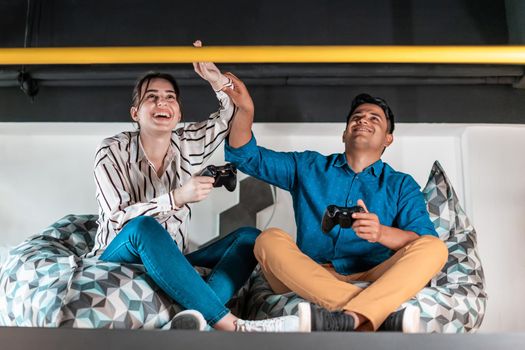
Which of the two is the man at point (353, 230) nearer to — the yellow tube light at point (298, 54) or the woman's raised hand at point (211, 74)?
the woman's raised hand at point (211, 74)

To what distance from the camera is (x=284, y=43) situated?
10.6ft

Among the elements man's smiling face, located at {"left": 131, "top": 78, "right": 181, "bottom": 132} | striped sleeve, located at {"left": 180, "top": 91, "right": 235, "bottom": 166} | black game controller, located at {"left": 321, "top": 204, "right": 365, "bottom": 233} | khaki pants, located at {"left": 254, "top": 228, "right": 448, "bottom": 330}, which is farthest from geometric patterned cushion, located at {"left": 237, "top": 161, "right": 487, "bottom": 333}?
man's smiling face, located at {"left": 131, "top": 78, "right": 181, "bottom": 132}

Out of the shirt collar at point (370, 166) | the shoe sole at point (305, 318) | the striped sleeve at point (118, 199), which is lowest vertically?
the shoe sole at point (305, 318)

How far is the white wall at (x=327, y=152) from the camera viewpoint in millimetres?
3010

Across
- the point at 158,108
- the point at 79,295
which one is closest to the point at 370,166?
the point at 158,108

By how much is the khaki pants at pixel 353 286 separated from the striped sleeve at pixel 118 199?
29 centimetres

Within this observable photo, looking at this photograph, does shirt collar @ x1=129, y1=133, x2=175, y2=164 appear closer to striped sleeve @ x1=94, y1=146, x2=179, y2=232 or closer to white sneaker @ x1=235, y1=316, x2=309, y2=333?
striped sleeve @ x1=94, y1=146, x2=179, y2=232

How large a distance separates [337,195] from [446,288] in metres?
0.45

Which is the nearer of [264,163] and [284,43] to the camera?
[264,163]

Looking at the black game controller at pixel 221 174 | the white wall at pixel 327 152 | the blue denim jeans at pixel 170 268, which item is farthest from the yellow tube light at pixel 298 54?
the white wall at pixel 327 152

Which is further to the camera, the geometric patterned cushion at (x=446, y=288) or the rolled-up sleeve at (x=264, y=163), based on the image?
the rolled-up sleeve at (x=264, y=163)

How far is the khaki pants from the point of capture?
198cm

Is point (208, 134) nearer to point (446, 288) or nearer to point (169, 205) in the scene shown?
point (169, 205)

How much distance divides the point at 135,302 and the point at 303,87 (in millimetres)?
1409
